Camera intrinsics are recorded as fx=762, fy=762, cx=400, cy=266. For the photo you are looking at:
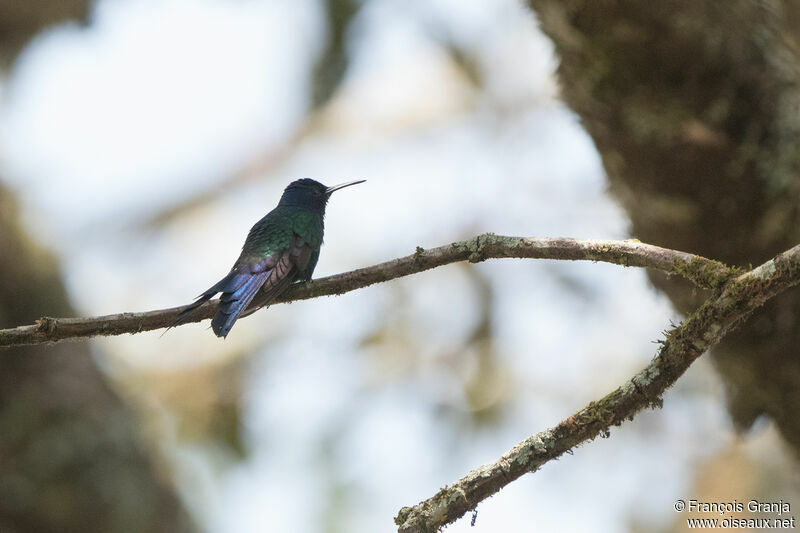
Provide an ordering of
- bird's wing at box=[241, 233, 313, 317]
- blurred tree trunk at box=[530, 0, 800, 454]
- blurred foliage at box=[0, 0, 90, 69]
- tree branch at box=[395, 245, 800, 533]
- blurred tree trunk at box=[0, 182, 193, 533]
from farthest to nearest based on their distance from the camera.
Result: blurred foliage at box=[0, 0, 90, 69] → blurred tree trunk at box=[0, 182, 193, 533] → blurred tree trunk at box=[530, 0, 800, 454] → bird's wing at box=[241, 233, 313, 317] → tree branch at box=[395, 245, 800, 533]

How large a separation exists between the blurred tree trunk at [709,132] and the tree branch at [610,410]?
85.7 inches

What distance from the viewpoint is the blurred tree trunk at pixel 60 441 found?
6.64m

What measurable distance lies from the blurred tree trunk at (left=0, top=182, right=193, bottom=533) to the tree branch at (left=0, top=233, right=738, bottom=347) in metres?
3.82

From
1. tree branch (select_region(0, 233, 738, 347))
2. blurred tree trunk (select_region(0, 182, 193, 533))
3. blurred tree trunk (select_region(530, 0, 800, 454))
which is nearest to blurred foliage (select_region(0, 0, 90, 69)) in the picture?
blurred tree trunk (select_region(0, 182, 193, 533))

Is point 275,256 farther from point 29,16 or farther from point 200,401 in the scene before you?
point 29,16

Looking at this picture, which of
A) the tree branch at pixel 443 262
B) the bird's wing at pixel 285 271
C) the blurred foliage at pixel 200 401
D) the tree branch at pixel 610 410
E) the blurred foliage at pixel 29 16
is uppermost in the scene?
the blurred foliage at pixel 29 16

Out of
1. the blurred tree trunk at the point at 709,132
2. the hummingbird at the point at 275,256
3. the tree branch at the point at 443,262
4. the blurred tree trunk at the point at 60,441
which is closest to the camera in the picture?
the tree branch at the point at 443,262

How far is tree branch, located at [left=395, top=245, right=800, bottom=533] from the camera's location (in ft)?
9.12

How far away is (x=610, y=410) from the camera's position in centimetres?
285

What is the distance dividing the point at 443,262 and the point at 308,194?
11.2 ft

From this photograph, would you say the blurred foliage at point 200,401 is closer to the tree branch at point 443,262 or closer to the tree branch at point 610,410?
the tree branch at point 443,262

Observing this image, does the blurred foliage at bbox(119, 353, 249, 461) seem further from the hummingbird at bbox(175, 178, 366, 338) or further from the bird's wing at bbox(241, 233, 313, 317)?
the bird's wing at bbox(241, 233, 313, 317)

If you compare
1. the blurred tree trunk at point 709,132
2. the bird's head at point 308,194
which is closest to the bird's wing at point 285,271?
the bird's head at point 308,194

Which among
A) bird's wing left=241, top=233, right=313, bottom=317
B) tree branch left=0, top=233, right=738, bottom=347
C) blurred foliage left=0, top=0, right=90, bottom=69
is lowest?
tree branch left=0, top=233, right=738, bottom=347
